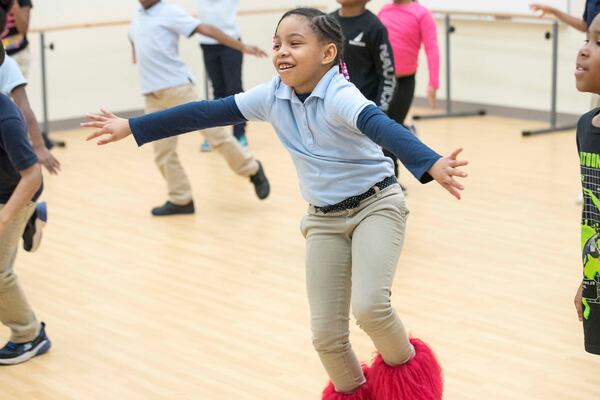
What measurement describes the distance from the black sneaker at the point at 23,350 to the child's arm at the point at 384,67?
218 centimetres

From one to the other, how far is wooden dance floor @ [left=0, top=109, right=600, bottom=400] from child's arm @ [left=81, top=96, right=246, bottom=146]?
1.10 metres

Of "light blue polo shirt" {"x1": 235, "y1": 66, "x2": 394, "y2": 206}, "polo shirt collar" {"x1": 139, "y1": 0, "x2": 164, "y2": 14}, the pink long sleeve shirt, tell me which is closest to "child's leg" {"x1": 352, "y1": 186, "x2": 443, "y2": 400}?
"light blue polo shirt" {"x1": 235, "y1": 66, "x2": 394, "y2": 206}

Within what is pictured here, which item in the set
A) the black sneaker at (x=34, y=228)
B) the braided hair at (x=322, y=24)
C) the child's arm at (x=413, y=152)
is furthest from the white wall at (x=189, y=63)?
the child's arm at (x=413, y=152)

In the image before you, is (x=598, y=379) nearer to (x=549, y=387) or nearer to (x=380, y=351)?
(x=549, y=387)

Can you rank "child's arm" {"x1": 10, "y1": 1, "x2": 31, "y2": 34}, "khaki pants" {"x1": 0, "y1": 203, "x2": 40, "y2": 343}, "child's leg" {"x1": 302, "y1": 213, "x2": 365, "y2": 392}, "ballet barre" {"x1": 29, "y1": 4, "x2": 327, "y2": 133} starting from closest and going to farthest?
1. "child's leg" {"x1": 302, "y1": 213, "x2": 365, "y2": 392}
2. "khaki pants" {"x1": 0, "y1": 203, "x2": 40, "y2": 343}
3. "child's arm" {"x1": 10, "y1": 1, "x2": 31, "y2": 34}
4. "ballet barre" {"x1": 29, "y1": 4, "x2": 327, "y2": 133}

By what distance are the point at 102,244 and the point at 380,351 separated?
315 cm

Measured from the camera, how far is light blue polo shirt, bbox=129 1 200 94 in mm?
6688

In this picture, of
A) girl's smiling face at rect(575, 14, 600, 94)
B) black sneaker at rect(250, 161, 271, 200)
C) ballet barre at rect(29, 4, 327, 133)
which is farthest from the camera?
ballet barre at rect(29, 4, 327, 133)

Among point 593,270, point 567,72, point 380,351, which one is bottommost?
point 567,72

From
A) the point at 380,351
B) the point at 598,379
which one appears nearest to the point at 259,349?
the point at 380,351

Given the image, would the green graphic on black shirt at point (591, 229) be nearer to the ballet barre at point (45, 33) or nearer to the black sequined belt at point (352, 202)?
the black sequined belt at point (352, 202)

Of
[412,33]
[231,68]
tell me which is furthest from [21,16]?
[412,33]

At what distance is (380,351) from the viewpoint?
337 cm

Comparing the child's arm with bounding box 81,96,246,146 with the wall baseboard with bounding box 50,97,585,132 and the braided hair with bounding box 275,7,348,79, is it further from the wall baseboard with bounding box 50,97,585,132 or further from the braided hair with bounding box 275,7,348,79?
the wall baseboard with bounding box 50,97,585,132
